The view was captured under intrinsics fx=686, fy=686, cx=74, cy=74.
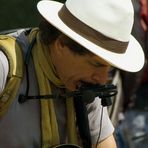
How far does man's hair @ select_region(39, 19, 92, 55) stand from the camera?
9.72 feet

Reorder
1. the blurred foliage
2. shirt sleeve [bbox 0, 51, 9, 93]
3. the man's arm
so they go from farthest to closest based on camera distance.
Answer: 1. the blurred foliage
2. the man's arm
3. shirt sleeve [bbox 0, 51, 9, 93]

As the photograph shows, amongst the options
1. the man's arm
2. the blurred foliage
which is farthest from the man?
the blurred foliage

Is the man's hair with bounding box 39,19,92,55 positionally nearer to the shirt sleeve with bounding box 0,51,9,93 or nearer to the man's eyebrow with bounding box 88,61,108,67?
the man's eyebrow with bounding box 88,61,108,67

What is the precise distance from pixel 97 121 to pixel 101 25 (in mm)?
542

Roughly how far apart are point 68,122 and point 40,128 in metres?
0.15

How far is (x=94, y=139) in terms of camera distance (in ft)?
10.9

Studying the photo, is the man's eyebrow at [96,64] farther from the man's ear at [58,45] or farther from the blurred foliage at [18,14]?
the blurred foliage at [18,14]

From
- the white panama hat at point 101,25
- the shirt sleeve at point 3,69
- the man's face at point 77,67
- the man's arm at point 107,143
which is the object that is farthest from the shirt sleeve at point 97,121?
the shirt sleeve at point 3,69

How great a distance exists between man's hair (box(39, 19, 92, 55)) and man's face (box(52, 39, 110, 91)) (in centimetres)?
2

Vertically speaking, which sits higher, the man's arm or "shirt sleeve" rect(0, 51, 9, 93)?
"shirt sleeve" rect(0, 51, 9, 93)

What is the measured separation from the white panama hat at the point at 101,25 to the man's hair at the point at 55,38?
0.17 ft

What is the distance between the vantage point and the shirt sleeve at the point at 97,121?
323 centimetres

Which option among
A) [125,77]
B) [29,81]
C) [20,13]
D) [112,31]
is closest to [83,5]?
[112,31]

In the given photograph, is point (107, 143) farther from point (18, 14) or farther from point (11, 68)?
point (18, 14)
